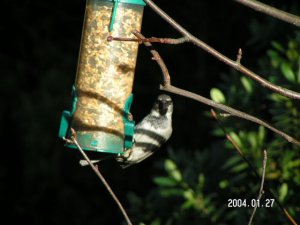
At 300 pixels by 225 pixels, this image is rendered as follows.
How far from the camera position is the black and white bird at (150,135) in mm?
2992

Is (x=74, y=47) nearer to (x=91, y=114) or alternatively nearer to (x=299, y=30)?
(x=299, y=30)

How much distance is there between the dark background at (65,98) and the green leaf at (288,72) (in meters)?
2.32

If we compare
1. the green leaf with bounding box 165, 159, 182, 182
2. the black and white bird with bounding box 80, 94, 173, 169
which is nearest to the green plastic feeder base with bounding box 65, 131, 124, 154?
the black and white bird with bounding box 80, 94, 173, 169

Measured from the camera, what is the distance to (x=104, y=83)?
2654 millimetres

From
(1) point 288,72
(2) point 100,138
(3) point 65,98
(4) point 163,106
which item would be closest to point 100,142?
(2) point 100,138

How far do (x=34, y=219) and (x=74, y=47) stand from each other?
169 cm

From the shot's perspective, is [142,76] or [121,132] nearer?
[121,132]

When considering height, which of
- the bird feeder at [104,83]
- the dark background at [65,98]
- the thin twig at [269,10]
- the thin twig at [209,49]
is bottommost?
the dark background at [65,98]

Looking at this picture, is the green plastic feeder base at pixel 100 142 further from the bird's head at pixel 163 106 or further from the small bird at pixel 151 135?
the bird's head at pixel 163 106

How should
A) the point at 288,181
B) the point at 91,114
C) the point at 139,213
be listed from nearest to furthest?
the point at 91,114 < the point at 288,181 < the point at 139,213

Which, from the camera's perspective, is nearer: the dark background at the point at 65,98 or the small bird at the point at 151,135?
the small bird at the point at 151,135

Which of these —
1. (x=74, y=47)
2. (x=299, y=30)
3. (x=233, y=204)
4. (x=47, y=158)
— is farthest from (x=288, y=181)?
(x=74, y=47)

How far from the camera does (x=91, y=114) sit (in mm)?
2639

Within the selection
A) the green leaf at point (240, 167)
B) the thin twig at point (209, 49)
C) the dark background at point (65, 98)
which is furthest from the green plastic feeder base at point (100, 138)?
the dark background at point (65, 98)
